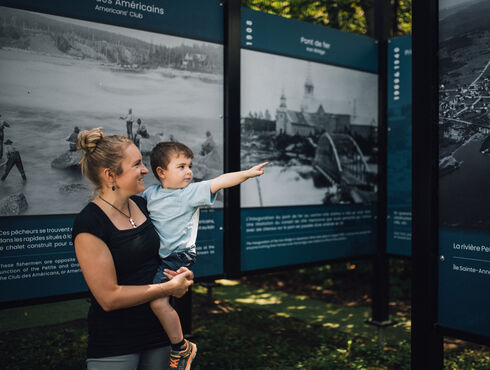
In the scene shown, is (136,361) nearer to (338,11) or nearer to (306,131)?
(306,131)

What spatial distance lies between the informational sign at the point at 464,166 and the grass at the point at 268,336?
5.47 ft

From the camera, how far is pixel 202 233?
4387mm

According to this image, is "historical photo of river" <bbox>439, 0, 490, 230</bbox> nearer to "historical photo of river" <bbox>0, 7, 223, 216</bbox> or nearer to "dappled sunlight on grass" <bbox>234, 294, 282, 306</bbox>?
"historical photo of river" <bbox>0, 7, 223, 216</bbox>

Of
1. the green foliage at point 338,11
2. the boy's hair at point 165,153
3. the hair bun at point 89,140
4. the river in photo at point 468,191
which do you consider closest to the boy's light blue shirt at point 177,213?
the boy's hair at point 165,153

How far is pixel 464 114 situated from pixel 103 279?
2.54m

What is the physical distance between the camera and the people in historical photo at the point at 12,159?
337 centimetres

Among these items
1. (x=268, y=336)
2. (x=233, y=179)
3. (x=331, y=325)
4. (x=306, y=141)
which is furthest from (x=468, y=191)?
(x=331, y=325)

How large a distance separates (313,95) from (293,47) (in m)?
0.54

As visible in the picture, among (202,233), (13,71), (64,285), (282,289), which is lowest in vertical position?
(282,289)

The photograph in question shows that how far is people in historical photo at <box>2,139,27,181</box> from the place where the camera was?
3371 mm

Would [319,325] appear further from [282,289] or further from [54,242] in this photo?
[54,242]

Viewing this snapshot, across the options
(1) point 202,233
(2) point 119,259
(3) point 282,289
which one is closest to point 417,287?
(1) point 202,233

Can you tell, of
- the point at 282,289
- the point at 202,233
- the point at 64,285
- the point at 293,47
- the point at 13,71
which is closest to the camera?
the point at 13,71

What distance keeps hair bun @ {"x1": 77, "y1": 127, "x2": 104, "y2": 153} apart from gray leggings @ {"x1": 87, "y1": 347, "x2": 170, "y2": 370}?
0.95 meters
